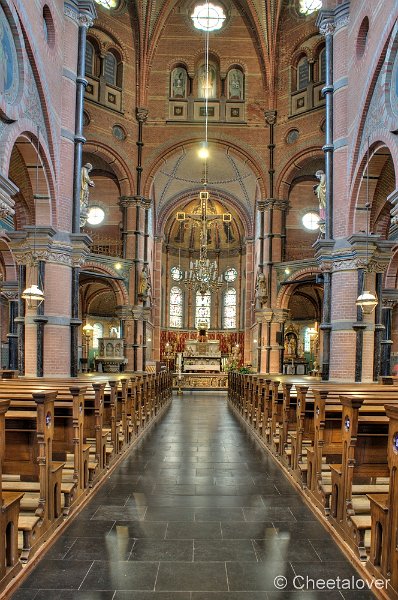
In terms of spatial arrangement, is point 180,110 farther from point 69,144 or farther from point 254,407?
point 254,407

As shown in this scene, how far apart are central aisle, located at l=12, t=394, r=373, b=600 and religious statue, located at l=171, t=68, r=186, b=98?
23558 millimetres

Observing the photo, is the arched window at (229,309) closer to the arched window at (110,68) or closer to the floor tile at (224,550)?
the arched window at (110,68)

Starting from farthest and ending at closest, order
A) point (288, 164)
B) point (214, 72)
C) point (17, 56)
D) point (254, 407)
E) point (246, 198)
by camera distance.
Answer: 1. point (246, 198)
2. point (214, 72)
3. point (288, 164)
4. point (254, 407)
5. point (17, 56)

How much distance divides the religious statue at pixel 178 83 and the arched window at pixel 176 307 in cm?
1638

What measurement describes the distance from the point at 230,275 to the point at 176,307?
4790 mm

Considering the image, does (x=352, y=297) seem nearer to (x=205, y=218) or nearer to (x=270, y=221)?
(x=205, y=218)

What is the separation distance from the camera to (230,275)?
4191 cm

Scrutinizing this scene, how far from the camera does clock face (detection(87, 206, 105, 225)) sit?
28766mm

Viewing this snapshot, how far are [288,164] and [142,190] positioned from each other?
288 inches

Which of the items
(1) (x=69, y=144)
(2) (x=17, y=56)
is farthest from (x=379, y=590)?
(1) (x=69, y=144)

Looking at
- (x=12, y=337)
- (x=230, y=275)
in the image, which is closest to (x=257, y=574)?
(x=12, y=337)

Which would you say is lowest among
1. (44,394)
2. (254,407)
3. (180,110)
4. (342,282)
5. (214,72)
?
(254,407)

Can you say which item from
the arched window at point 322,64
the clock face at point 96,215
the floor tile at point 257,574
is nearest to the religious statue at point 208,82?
the arched window at point 322,64

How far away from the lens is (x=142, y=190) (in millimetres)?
27281
